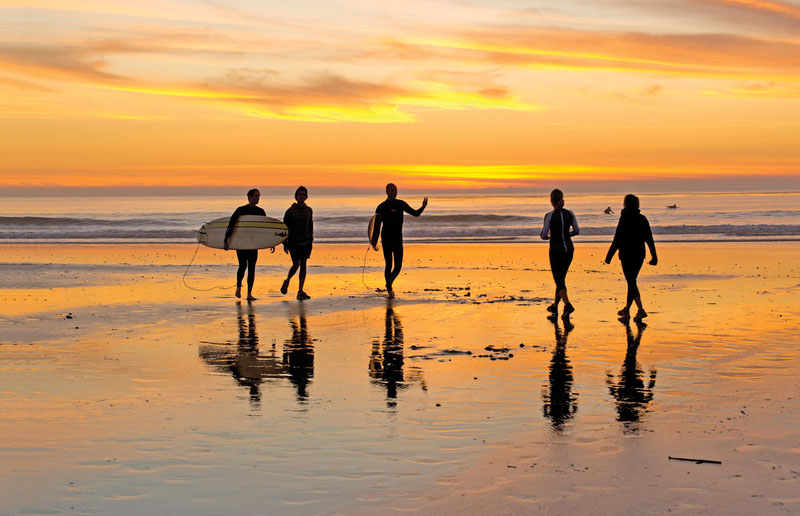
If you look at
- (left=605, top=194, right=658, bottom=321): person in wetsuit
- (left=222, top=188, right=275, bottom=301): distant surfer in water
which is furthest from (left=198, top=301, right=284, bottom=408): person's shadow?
(left=605, top=194, right=658, bottom=321): person in wetsuit

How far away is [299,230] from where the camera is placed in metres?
16.9

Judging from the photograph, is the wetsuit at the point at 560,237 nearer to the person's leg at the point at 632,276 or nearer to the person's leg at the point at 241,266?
the person's leg at the point at 632,276

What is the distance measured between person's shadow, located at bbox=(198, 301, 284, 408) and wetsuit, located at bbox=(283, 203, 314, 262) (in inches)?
205

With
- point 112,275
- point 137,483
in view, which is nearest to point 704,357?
point 137,483

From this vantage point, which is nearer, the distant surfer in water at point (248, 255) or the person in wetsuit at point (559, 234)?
the person in wetsuit at point (559, 234)

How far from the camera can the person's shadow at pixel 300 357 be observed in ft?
27.0

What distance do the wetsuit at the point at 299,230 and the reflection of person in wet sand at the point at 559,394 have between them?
7685mm

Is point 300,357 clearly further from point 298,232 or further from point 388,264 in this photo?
point 298,232

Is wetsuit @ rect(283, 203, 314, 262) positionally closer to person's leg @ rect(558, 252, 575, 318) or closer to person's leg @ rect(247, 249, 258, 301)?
person's leg @ rect(247, 249, 258, 301)

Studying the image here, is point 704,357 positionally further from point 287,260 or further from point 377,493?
point 287,260

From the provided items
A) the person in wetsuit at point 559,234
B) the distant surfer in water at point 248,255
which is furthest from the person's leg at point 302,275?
the person in wetsuit at point 559,234

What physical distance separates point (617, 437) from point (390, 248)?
10.7 meters

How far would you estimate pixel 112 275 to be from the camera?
21375 mm

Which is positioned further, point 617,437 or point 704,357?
point 704,357
